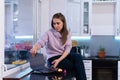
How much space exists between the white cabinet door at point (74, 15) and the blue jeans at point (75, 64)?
2507 mm

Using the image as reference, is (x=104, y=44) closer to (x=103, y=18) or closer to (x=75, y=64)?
(x=103, y=18)

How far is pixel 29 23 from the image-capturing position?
4043 millimetres

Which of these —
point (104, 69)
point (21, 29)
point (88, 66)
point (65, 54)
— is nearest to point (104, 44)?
point (104, 69)

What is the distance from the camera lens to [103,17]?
508 centimetres

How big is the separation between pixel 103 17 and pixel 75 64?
3061mm

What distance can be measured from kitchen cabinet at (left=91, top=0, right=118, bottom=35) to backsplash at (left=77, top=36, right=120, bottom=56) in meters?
0.27

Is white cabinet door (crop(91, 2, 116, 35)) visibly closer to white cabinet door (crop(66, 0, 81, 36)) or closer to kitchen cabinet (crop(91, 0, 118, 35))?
kitchen cabinet (crop(91, 0, 118, 35))

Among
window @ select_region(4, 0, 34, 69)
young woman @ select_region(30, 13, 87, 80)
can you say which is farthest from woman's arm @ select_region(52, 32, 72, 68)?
window @ select_region(4, 0, 34, 69)

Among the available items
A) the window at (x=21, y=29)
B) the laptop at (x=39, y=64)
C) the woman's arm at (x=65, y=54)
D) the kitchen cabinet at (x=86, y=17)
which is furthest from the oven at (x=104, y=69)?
the woman's arm at (x=65, y=54)

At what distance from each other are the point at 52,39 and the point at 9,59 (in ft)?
2.39

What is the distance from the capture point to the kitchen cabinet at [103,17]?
5.00 meters

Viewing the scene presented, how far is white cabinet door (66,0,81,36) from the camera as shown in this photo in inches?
191

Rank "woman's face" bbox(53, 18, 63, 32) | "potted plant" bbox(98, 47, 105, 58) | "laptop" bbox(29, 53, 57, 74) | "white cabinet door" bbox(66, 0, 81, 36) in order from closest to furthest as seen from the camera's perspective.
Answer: "laptop" bbox(29, 53, 57, 74)
"woman's face" bbox(53, 18, 63, 32)
"white cabinet door" bbox(66, 0, 81, 36)
"potted plant" bbox(98, 47, 105, 58)

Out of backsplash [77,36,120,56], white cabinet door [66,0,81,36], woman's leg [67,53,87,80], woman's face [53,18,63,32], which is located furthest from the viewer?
backsplash [77,36,120,56]
